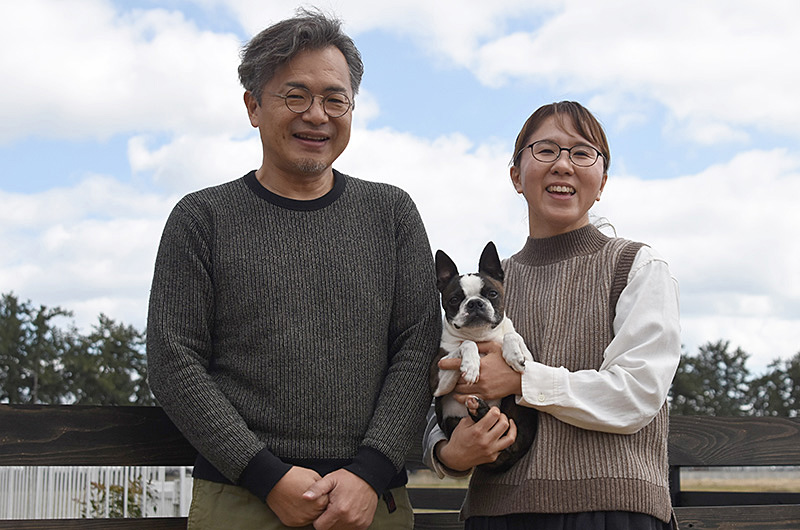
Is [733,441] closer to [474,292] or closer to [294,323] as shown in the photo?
[474,292]

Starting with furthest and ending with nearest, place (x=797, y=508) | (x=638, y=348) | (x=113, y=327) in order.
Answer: (x=113, y=327) → (x=797, y=508) → (x=638, y=348)

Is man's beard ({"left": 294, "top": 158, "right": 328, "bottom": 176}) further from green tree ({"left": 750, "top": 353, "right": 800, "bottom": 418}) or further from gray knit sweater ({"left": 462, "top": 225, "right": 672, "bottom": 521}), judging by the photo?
green tree ({"left": 750, "top": 353, "right": 800, "bottom": 418})

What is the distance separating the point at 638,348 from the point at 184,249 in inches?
61.9

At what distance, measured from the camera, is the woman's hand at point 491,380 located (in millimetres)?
2930

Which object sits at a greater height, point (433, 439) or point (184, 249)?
point (184, 249)

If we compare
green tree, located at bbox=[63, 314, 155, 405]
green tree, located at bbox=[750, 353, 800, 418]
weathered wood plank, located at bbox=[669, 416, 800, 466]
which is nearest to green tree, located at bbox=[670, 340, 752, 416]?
green tree, located at bbox=[750, 353, 800, 418]

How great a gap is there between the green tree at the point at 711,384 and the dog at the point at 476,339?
49261mm

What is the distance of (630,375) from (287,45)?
5.37 ft

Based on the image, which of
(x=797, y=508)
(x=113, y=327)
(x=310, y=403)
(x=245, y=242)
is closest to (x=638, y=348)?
(x=310, y=403)

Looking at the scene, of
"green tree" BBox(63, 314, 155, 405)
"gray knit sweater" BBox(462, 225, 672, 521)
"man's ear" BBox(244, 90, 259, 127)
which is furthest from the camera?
"green tree" BBox(63, 314, 155, 405)

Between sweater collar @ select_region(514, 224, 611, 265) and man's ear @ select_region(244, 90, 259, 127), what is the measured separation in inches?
47.1

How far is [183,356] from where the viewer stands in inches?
107

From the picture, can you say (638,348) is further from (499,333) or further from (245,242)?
(245,242)

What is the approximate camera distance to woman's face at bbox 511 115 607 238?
3.12 metres
